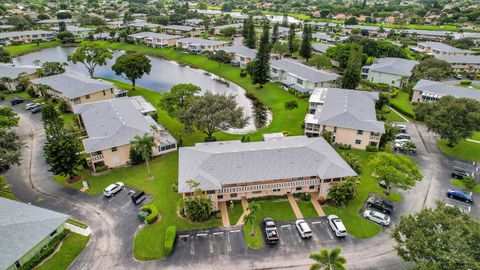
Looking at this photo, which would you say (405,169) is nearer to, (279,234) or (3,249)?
(279,234)

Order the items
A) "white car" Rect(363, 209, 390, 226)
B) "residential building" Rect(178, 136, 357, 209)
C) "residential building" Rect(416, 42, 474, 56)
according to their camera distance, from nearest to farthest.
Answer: "white car" Rect(363, 209, 390, 226)
"residential building" Rect(178, 136, 357, 209)
"residential building" Rect(416, 42, 474, 56)

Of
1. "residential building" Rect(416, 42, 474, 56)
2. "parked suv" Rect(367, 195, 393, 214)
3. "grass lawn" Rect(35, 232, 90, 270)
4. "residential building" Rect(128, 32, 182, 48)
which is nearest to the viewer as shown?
"grass lawn" Rect(35, 232, 90, 270)

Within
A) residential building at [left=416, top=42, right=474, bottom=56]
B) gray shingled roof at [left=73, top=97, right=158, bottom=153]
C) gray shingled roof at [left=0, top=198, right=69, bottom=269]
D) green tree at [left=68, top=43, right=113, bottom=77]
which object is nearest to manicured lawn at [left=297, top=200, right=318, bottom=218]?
gray shingled roof at [left=73, top=97, right=158, bottom=153]

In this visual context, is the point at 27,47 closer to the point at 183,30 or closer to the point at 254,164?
the point at 183,30

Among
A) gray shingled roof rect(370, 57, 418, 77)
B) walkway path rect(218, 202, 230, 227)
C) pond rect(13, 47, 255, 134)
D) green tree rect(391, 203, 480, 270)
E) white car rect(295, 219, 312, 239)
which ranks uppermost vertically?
gray shingled roof rect(370, 57, 418, 77)

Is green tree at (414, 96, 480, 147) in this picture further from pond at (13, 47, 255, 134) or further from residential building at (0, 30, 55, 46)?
residential building at (0, 30, 55, 46)

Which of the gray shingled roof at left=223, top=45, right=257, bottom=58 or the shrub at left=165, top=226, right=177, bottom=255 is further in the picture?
the gray shingled roof at left=223, top=45, right=257, bottom=58

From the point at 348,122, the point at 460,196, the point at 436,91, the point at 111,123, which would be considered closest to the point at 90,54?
the point at 111,123
